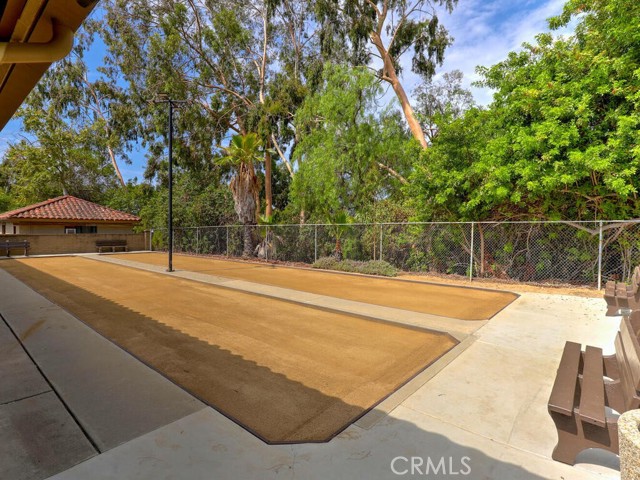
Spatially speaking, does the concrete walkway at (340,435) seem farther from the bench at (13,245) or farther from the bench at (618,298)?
the bench at (13,245)

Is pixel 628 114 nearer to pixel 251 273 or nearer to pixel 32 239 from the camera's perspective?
Answer: pixel 251 273

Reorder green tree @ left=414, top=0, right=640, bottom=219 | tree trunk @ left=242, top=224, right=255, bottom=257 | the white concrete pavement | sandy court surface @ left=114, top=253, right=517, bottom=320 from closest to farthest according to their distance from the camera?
the white concrete pavement < sandy court surface @ left=114, top=253, right=517, bottom=320 < green tree @ left=414, top=0, right=640, bottom=219 < tree trunk @ left=242, top=224, right=255, bottom=257

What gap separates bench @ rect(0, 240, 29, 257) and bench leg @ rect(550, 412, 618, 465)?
1004 inches

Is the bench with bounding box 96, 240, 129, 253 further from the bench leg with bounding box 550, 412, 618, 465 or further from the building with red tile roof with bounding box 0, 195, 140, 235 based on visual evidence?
the bench leg with bounding box 550, 412, 618, 465

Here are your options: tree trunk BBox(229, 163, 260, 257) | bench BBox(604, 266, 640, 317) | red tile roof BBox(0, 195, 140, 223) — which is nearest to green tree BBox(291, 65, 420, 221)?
tree trunk BBox(229, 163, 260, 257)

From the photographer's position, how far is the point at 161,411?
113 inches

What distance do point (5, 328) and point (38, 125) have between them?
29.7m

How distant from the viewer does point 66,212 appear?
22688 millimetres

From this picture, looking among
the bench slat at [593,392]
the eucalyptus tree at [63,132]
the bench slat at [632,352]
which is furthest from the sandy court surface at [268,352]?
the eucalyptus tree at [63,132]

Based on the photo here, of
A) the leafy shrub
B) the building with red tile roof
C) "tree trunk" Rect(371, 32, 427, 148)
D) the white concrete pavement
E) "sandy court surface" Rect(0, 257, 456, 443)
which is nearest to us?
the white concrete pavement

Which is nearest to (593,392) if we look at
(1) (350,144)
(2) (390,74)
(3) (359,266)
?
(3) (359,266)

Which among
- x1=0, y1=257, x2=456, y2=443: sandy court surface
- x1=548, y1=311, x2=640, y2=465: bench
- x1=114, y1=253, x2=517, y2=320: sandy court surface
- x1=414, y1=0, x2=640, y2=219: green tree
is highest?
x1=414, y1=0, x2=640, y2=219: green tree

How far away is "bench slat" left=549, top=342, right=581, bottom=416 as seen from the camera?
218 cm

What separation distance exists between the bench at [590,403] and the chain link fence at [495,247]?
754 cm
